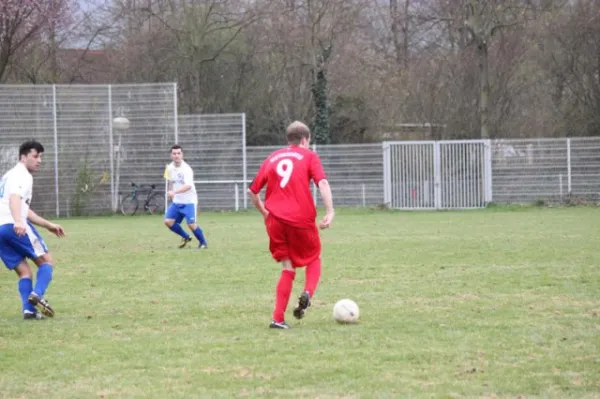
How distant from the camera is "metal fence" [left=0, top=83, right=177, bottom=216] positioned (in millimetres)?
32000

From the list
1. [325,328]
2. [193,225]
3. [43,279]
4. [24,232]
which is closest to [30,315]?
[43,279]

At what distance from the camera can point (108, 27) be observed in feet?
136

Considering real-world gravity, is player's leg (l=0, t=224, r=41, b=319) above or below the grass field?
above

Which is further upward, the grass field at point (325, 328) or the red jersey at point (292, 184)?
the red jersey at point (292, 184)

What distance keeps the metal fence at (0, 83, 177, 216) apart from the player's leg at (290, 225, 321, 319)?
24142 mm

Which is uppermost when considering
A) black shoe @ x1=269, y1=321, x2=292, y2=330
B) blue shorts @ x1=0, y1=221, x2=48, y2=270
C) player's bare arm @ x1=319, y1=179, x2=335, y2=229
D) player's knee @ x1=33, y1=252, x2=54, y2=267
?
player's bare arm @ x1=319, y1=179, x2=335, y2=229

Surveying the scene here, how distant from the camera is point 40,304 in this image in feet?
31.1

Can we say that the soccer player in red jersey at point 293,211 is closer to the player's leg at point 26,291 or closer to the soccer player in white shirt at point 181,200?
the player's leg at point 26,291

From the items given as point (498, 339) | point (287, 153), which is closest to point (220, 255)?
point (287, 153)

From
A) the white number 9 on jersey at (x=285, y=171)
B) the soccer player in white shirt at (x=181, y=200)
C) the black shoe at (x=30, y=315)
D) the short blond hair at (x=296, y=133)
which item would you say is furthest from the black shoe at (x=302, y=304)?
the soccer player in white shirt at (x=181, y=200)

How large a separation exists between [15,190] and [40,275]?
0.90 meters

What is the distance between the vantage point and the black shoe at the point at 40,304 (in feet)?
31.0

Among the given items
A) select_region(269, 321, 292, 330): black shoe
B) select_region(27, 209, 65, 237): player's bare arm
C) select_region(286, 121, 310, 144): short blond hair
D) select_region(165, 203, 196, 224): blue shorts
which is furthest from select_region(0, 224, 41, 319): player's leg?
select_region(165, 203, 196, 224): blue shorts

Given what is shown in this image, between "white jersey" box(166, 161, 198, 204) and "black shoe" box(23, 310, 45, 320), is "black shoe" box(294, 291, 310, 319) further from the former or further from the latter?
"white jersey" box(166, 161, 198, 204)
